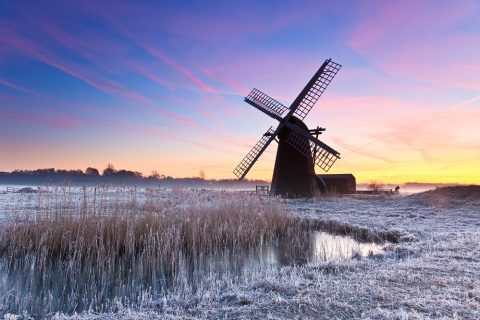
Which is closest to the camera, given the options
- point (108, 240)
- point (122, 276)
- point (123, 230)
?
point (122, 276)

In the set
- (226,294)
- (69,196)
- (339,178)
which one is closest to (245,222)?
(69,196)

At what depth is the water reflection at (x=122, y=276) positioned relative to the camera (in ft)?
18.9

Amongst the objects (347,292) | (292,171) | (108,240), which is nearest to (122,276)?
(108,240)

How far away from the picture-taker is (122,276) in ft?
24.2

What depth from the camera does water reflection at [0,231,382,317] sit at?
18.9 ft

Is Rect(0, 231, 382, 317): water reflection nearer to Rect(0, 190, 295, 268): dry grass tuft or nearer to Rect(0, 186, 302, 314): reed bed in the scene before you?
Rect(0, 186, 302, 314): reed bed

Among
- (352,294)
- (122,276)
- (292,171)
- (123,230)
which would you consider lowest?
(122,276)

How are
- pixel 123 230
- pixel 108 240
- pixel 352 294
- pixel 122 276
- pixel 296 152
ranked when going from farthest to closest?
pixel 296 152 < pixel 123 230 < pixel 108 240 < pixel 122 276 < pixel 352 294

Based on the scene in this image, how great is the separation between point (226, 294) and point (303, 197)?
20.9 m

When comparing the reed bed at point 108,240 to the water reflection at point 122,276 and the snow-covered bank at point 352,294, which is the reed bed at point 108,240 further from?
the snow-covered bank at point 352,294

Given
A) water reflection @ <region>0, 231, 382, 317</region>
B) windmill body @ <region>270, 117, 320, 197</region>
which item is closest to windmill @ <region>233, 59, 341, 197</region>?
windmill body @ <region>270, 117, 320, 197</region>

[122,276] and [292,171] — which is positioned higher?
[292,171]

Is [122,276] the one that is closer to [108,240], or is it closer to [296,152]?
[108,240]

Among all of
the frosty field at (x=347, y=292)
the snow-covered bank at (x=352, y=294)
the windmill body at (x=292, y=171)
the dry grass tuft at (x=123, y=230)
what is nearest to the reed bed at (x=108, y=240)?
the dry grass tuft at (x=123, y=230)
